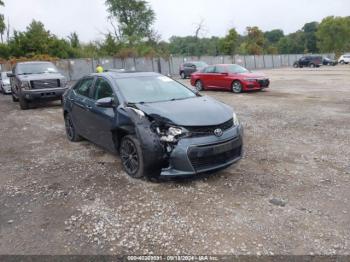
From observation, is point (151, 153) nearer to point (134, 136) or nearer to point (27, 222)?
point (134, 136)

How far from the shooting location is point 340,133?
694 cm

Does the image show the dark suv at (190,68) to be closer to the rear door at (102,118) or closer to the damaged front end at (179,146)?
the rear door at (102,118)

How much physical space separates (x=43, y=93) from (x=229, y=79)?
8.29 m

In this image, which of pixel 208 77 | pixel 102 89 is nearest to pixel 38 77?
Result: pixel 102 89

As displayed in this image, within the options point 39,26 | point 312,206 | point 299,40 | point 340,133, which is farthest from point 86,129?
point 299,40

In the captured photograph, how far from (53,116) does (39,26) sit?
Answer: 100 ft

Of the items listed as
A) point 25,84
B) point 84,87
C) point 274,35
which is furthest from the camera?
point 274,35

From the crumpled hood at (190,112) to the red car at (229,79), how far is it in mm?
10283

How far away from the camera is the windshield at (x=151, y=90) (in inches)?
197

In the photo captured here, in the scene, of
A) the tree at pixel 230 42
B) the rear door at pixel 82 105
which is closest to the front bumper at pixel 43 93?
the rear door at pixel 82 105

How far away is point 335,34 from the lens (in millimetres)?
64062

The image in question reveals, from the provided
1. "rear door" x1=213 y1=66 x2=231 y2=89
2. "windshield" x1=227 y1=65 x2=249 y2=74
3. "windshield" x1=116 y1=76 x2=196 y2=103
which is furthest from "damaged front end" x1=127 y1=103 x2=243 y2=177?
"windshield" x1=227 y1=65 x2=249 y2=74

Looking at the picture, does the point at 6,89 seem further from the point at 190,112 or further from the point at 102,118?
the point at 190,112

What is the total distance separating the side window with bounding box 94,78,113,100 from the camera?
5.23 metres
